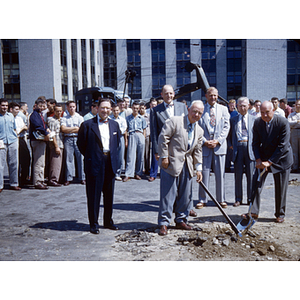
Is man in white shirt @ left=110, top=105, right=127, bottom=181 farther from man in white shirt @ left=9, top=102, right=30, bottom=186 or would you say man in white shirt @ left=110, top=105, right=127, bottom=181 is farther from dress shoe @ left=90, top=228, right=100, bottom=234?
dress shoe @ left=90, top=228, right=100, bottom=234

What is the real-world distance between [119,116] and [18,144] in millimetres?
2755

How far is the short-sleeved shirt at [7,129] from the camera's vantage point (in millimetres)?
7689

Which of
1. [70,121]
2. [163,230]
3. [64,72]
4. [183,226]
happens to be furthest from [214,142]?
[64,72]

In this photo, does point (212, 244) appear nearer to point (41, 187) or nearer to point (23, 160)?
point (41, 187)

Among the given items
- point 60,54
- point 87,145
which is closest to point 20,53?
point 60,54

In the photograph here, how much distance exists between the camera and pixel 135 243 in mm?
4484

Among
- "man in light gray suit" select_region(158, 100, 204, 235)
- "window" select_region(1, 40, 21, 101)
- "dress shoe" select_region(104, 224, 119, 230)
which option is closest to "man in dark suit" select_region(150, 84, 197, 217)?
"man in light gray suit" select_region(158, 100, 204, 235)

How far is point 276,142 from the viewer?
5316 mm

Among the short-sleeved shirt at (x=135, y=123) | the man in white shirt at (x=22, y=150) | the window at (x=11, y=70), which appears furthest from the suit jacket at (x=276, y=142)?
the window at (x=11, y=70)

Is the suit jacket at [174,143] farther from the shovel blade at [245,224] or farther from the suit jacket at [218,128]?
the suit jacket at [218,128]

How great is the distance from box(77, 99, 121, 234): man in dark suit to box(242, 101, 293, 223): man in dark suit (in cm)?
226

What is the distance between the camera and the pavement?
13.9 feet

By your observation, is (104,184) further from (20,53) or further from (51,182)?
(20,53)

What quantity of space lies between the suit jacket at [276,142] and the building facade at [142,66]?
7.04 meters
